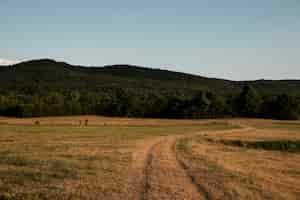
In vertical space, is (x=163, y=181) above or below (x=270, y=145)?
above

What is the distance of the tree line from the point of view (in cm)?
9181

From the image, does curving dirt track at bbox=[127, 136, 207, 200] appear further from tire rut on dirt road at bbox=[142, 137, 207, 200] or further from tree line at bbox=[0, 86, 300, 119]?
tree line at bbox=[0, 86, 300, 119]

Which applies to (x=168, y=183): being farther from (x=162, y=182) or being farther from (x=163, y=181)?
(x=163, y=181)

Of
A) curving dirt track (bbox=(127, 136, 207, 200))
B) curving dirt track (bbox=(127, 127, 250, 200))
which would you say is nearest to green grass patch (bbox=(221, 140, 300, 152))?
curving dirt track (bbox=(127, 136, 207, 200))

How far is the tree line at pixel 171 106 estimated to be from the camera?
3615 inches

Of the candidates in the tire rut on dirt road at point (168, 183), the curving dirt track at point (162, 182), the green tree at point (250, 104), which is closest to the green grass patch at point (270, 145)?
the curving dirt track at point (162, 182)

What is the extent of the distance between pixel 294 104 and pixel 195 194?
84048 mm

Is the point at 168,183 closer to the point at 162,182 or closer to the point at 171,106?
the point at 162,182

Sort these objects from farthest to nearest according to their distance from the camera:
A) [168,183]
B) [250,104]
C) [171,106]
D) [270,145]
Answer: [171,106], [250,104], [270,145], [168,183]

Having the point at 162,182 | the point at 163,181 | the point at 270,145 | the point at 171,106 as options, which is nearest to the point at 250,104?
the point at 171,106

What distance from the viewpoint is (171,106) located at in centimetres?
9738

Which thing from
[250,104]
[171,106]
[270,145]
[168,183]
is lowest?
[270,145]

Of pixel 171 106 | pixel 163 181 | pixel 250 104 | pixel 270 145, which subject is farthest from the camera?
pixel 171 106

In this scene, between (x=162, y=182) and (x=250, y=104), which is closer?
(x=162, y=182)
